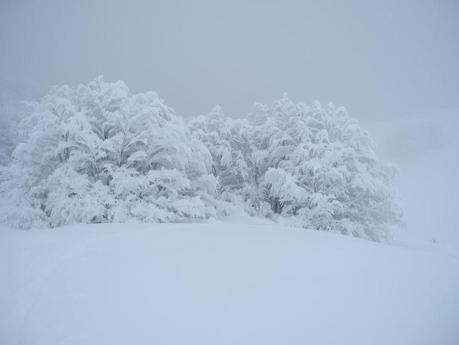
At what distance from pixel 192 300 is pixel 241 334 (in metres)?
0.75

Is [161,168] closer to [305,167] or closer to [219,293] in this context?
[305,167]

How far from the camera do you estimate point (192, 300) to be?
3.38 metres

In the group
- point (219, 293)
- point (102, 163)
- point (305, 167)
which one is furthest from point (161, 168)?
point (219, 293)

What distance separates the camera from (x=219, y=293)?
351 centimetres

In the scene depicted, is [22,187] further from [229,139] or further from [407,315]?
[407,315]

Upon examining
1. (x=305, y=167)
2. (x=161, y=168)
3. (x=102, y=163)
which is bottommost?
(x=102, y=163)

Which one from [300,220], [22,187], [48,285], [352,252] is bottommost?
[48,285]

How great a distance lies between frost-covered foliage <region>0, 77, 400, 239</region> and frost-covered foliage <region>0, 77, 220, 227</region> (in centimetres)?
3

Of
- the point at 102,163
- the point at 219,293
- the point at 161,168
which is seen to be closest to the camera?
the point at 219,293

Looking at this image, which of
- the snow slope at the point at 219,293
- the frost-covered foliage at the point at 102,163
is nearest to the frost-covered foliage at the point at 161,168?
the frost-covered foliage at the point at 102,163

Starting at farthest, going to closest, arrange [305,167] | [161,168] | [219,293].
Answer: [305,167] → [161,168] → [219,293]

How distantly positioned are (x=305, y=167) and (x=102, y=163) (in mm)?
7041

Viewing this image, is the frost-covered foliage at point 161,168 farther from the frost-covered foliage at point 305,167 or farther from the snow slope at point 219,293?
the snow slope at point 219,293

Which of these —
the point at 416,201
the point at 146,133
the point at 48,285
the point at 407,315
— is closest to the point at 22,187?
the point at 146,133
